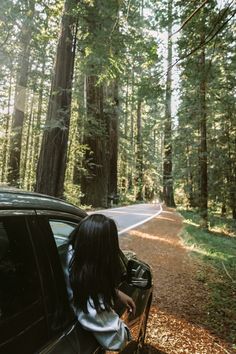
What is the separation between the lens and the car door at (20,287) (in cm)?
158

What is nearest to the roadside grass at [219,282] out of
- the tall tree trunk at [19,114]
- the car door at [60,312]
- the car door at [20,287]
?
the car door at [60,312]

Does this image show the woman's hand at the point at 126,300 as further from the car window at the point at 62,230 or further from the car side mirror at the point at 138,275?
the car window at the point at 62,230

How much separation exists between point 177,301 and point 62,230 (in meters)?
4.41

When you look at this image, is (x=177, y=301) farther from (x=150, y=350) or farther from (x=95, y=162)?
(x=95, y=162)

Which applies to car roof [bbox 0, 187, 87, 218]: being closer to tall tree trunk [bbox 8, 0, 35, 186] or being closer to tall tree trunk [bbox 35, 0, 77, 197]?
tall tree trunk [bbox 35, 0, 77, 197]

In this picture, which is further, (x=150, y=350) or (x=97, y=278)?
(x=150, y=350)

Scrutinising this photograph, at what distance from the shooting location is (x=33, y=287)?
5.92 feet

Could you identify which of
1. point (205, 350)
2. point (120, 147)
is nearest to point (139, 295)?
point (205, 350)

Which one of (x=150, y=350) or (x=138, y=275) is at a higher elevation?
(x=138, y=275)

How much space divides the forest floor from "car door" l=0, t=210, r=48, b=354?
3.03 meters

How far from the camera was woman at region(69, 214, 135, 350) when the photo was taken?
2092 millimetres

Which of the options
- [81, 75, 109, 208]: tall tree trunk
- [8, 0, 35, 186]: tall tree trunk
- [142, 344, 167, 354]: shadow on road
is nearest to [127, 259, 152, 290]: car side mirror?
[142, 344, 167, 354]: shadow on road

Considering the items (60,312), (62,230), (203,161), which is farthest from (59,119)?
(60,312)

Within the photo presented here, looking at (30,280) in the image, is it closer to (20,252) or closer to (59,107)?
(20,252)
